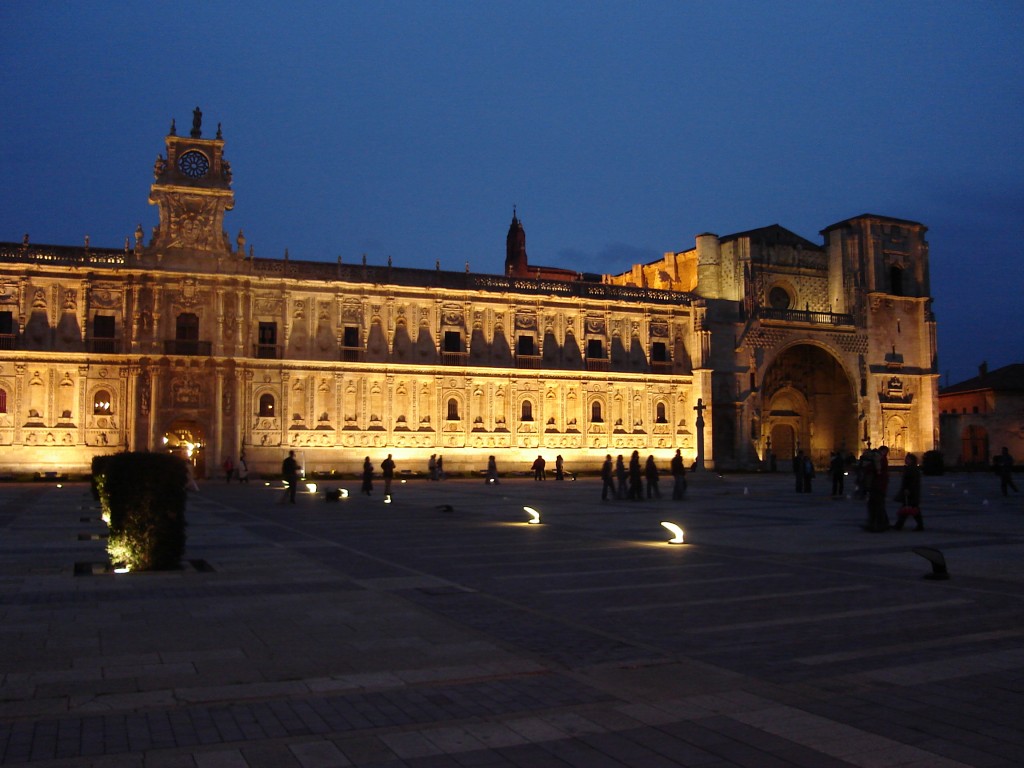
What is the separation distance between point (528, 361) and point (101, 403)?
2241 cm

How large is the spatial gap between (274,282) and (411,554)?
120 ft

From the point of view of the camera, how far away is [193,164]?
1905 inches

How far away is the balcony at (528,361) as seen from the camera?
53.8 meters

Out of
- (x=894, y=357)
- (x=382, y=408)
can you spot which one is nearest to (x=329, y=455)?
(x=382, y=408)

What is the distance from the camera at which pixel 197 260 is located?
156 ft

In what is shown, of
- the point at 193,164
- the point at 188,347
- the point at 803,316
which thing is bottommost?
the point at 188,347

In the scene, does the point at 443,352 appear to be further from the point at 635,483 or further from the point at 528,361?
the point at 635,483

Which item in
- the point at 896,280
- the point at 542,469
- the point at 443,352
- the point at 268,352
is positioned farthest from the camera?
the point at 896,280

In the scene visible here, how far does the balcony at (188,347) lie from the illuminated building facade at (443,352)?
85mm

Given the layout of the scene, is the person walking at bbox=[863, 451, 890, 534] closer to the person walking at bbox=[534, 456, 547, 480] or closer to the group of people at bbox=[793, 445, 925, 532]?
the group of people at bbox=[793, 445, 925, 532]

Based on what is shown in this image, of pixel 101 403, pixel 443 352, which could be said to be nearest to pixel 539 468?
pixel 443 352

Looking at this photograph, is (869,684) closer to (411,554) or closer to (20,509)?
(411,554)

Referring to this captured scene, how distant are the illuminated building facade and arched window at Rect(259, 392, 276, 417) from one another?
0.24 feet

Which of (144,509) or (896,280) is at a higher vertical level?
(896,280)
